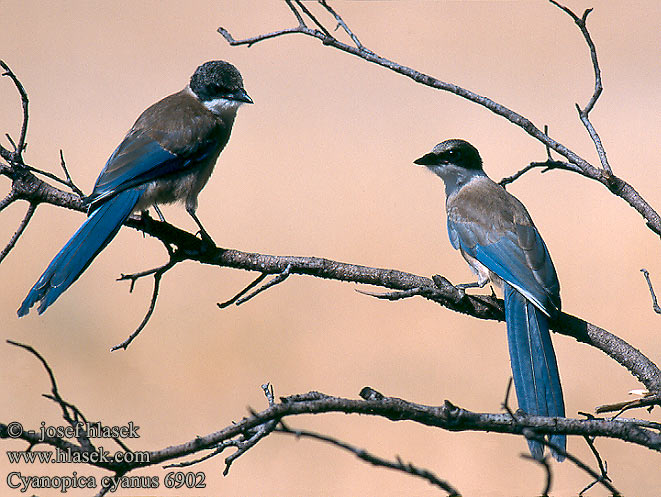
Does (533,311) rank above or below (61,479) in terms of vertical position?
above

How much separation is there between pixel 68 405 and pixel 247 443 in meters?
0.58

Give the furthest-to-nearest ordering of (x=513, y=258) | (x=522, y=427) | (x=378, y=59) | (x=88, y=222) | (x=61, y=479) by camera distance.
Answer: (x=513, y=258), (x=88, y=222), (x=378, y=59), (x=61, y=479), (x=522, y=427)

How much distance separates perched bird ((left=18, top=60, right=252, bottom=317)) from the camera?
297 centimetres

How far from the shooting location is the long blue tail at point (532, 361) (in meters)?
3.00

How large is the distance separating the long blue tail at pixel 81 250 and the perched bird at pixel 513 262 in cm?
151

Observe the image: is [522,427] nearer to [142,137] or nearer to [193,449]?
[193,449]

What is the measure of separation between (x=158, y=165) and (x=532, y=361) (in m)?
1.97

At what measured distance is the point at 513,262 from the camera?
3658 millimetres

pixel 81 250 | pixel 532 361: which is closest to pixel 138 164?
pixel 81 250

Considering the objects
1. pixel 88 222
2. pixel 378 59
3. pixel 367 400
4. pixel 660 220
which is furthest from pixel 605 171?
pixel 88 222

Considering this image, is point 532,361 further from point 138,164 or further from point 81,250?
point 138,164

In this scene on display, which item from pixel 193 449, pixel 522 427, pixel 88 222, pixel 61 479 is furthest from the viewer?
pixel 88 222

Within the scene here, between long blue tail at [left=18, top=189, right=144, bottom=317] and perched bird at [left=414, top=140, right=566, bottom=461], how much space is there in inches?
59.5

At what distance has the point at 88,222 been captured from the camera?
10.3 ft
